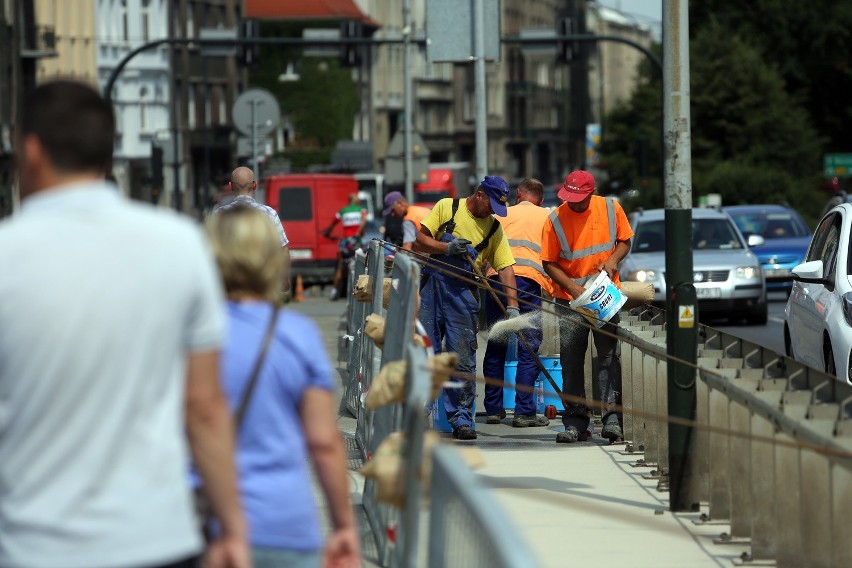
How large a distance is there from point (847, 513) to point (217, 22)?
88540 mm

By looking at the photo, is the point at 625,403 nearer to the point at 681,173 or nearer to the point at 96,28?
the point at 681,173

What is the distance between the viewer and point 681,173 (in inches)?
380

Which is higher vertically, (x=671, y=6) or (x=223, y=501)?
(x=671, y=6)

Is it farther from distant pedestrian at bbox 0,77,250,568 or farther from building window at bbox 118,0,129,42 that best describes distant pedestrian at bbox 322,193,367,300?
building window at bbox 118,0,129,42

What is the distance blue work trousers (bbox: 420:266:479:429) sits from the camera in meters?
12.8

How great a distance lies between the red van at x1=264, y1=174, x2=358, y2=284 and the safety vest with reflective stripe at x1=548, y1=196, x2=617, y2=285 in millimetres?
26050

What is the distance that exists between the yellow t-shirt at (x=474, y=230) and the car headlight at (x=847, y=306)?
2.28 meters

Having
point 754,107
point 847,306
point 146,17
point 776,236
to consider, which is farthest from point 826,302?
point 146,17

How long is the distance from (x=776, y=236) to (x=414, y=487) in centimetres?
2572

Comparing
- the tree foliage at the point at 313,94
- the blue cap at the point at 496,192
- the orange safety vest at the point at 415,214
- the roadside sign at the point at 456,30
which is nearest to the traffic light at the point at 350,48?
the orange safety vest at the point at 415,214

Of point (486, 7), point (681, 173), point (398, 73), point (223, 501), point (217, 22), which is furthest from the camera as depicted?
point (398, 73)

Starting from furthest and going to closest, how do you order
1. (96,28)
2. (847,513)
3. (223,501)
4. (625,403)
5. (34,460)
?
(96,28) → (625,403) → (847,513) → (223,501) → (34,460)

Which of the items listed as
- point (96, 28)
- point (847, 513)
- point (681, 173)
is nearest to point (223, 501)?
point (847, 513)

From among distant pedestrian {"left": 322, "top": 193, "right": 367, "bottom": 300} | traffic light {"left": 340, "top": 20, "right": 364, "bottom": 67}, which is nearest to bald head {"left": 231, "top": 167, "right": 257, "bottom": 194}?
distant pedestrian {"left": 322, "top": 193, "right": 367, "bottom": 300}
